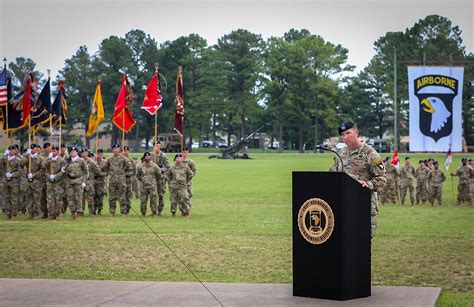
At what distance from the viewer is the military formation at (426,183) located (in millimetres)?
31281

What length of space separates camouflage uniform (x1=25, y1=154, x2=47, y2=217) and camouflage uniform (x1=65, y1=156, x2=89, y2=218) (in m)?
0.94

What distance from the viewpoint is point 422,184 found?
32469 mm

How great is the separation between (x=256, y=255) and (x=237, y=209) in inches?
478

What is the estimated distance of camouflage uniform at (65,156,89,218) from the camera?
2291cm

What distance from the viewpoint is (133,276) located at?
40.2ft

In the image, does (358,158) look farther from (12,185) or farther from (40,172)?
(12,185)

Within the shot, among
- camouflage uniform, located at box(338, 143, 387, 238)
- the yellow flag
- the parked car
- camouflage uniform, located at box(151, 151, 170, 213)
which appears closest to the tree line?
the parked car

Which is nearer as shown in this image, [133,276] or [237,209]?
[133,276]

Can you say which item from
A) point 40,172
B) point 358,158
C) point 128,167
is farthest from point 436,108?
point 358,158

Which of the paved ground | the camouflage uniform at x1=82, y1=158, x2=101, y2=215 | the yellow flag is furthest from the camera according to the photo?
the yellow flag

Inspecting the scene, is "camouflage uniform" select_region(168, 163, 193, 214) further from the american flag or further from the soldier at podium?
the soldier at podium

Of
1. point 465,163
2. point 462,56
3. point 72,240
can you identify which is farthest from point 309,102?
point 72,240

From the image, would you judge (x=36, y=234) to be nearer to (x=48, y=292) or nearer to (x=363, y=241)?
(x=48, y=292)

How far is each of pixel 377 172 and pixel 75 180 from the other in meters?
14.1
